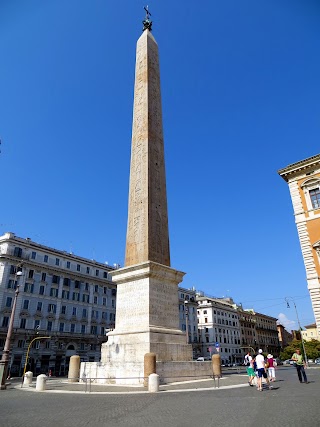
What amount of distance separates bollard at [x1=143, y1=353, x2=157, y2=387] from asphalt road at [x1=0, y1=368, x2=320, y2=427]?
1.99 metres

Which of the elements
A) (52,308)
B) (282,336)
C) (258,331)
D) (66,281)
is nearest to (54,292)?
(52,308)

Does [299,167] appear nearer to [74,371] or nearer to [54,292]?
[74,371]

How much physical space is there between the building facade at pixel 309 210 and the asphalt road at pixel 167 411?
17488mm

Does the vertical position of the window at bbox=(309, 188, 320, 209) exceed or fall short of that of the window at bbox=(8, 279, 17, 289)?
it exceeds it

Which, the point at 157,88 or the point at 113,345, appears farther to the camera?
the point at 157,88

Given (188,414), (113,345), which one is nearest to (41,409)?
(188,414)

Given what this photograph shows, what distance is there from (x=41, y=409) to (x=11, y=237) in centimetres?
3790

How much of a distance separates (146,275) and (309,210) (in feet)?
60.5

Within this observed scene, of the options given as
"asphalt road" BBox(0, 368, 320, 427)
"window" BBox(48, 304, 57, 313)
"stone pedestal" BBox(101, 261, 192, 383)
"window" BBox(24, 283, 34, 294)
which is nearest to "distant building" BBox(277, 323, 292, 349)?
"window" BBox(48, 304, 57, 313)

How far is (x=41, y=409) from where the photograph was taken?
746 centimetres

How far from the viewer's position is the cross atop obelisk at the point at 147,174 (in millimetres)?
14578

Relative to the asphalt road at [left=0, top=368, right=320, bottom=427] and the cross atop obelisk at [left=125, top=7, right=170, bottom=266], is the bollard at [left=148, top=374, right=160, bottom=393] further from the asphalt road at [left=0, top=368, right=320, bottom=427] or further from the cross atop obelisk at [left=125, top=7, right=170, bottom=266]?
the cross atop obelisk at [left=125, top=7, right=170, bottom=266]

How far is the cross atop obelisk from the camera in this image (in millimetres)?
14578

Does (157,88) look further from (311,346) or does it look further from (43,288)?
(311,346)
